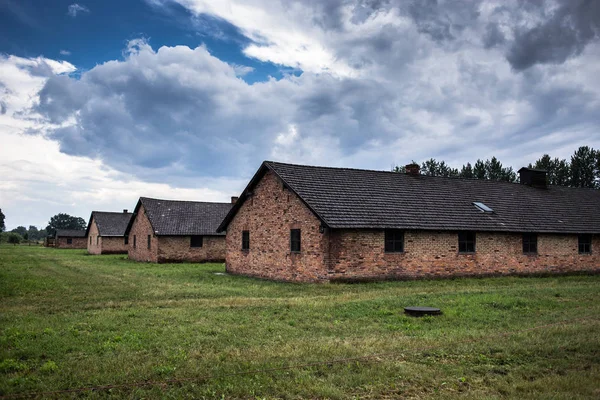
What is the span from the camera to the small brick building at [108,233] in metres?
50.3

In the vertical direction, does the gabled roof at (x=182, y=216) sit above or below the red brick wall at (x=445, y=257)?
above

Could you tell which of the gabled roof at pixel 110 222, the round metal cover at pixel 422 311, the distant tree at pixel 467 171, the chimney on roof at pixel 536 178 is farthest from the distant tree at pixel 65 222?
the round metal cover at pixel 422 311

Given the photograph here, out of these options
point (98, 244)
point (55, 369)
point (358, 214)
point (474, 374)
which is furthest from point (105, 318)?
point (98, 244)

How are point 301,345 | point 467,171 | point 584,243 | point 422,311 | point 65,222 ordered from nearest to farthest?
point 301,345 → point 422,311 → point 584,243 → point 467,171 → point 65,222

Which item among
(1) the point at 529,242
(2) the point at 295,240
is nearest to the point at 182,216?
(2) the point at 295,240

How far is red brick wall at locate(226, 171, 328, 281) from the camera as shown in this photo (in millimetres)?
19545

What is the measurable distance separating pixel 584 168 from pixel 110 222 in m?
68.0

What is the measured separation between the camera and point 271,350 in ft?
25.9

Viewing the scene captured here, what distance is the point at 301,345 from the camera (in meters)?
8.23

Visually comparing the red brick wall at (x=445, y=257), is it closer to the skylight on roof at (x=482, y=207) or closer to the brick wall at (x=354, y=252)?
the brick wall at (x=354, y=252)

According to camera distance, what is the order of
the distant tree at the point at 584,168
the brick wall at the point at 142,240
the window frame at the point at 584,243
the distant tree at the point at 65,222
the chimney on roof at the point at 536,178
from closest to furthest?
the window frame at the point at 584,243
the chimney on roof at the point at 536,178
the brick wall at the point at 142,240
the distant tree at the point at 584,168
the distant tree at the point at 65,222

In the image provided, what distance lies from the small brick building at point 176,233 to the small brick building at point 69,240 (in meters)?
43.4

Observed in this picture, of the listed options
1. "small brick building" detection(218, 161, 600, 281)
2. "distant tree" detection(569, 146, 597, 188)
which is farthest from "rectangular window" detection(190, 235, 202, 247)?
"distant tree" detection(569, 146, 597, 188)

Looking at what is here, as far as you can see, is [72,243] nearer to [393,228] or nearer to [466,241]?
[393,228]
